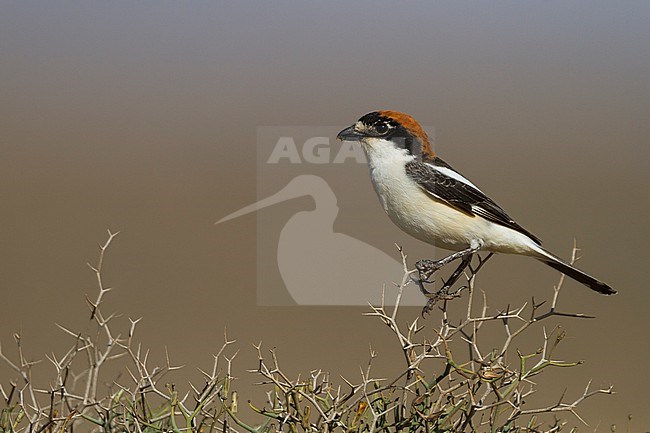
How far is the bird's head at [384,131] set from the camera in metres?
3.44

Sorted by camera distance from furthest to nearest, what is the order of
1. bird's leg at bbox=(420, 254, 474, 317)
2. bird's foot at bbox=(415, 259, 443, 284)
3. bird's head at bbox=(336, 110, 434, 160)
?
bird's head at bbox=(336, 110, 434, 160)
bird's foot at bbox=(415, 259, 443, 284)
bird's leg at bbox=(420, 254, 474, 317)

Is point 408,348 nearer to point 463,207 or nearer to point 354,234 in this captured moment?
point 463,207

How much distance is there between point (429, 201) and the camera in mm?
3387

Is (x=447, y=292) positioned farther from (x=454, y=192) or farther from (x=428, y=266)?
(x=454, y=192)

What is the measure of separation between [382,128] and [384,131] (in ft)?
0.06

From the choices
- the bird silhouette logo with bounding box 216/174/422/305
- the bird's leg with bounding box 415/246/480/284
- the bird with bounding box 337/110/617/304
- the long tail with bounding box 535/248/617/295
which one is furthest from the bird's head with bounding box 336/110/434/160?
the bird silhouette logo with bounding box 216/174/422/305

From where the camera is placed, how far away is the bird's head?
11.3 ft

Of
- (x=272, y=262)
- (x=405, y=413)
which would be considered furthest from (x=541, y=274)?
(x=405, y=413)

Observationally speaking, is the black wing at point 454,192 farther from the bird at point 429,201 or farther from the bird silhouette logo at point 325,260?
the bird silhouette logo at point 325,260

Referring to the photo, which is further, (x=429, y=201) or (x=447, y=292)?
(x=429, y=201)

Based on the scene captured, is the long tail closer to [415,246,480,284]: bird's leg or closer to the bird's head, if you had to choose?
[415,246,480,284]: bird's leg

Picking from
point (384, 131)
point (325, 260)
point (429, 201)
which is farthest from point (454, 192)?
point (325, 260)

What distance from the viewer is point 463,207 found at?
11.5 ft

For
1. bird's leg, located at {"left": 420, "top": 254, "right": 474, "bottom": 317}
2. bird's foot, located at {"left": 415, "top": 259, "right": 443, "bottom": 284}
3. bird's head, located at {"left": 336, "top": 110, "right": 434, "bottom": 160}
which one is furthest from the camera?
bird's head, located at {"left": 336, "top": 110, "right": 434, "bottom": 160}
